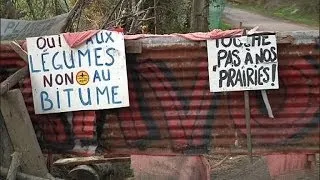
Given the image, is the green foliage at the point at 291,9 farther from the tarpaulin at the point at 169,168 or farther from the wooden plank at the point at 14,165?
the wooden plank at the point at 14,165

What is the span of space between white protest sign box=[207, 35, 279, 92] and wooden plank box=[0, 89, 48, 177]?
1.55m

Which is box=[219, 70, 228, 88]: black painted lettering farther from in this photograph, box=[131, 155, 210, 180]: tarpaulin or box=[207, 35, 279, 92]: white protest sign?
box=[131, 155, 210, 180]: tarpaulin

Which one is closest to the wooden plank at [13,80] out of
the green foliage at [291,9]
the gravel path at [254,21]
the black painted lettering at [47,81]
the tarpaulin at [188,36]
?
the black painted lettering at [47,81]

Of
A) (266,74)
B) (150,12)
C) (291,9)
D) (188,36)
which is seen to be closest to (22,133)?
(188,36)

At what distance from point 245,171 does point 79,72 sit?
2.23 metres

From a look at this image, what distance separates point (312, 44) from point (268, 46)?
13.4 inches

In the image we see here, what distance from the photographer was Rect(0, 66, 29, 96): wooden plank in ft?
14.4

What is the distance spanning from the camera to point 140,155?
494cm

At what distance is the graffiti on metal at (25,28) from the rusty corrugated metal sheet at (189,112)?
16 cm

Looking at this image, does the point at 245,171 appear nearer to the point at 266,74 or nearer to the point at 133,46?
the point at 266,74

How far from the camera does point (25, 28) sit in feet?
15.6

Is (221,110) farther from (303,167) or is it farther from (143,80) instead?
(303,167)

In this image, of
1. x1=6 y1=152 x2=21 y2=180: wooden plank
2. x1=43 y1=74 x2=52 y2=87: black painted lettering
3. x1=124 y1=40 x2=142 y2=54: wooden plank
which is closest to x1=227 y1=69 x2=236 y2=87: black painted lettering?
x1=124 y1=40 x2=142 y2=54: wooden plank

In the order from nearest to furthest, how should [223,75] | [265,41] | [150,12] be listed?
[265,41] < [223,75] < [150,12]
